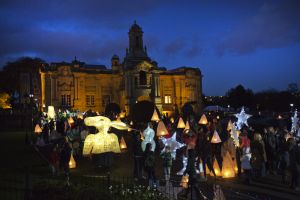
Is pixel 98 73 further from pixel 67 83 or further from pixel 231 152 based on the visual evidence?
pixel 231 152

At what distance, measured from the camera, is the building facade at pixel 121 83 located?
5928 centimetres

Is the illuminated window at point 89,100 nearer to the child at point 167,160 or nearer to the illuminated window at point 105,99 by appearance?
the illuminated window at point 105,99

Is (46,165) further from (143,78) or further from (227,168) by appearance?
(143,78)

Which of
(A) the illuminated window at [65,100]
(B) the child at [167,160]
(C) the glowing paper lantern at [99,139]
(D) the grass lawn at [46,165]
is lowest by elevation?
(D) the grass lawn at [46,165]

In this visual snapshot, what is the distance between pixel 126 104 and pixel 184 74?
14.7 meters

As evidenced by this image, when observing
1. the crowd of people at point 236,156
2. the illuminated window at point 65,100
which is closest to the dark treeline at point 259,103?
the illuminated window at point 65,100

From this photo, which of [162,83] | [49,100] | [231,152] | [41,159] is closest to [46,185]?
[231,152]

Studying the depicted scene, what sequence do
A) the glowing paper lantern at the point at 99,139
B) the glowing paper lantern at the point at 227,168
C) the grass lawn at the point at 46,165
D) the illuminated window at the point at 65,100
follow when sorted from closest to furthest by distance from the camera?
1. the glowing paper lantern at the point at 99,139
2. the glowing paper lantern at the point at 227,168
3. the grass lawn at the point at 46,165
4. the illuminated window at the point at 65,100

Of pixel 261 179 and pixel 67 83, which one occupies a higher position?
pixel 67 83

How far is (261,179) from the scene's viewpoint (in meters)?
13.5

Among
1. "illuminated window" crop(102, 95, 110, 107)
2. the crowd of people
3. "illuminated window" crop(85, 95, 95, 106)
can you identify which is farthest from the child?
"illuminated window" crop(102, 95, 110, 107)

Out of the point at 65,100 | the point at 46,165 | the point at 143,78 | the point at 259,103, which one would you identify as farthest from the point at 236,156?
the point at 259,103

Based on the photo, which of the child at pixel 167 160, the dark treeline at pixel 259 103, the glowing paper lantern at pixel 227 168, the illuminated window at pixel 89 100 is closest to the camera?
the child at pixel 167 160

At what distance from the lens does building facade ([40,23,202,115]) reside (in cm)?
5928
